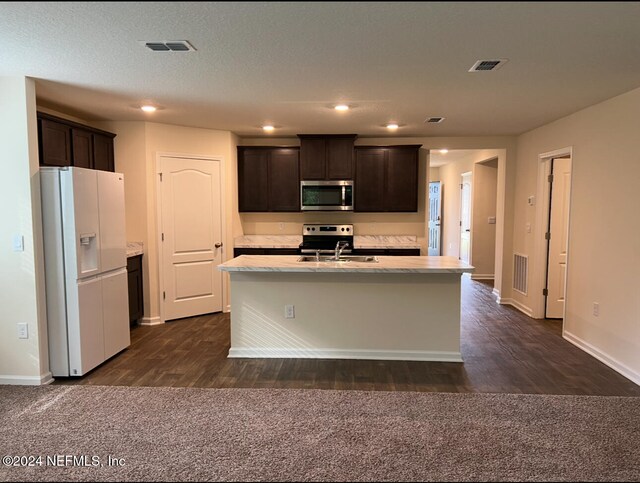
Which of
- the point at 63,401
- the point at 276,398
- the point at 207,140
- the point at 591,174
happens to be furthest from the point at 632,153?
the point at 63,401

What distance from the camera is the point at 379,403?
3021mm

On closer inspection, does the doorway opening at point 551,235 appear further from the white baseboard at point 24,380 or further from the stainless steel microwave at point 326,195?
the white baseboard at point 24,380

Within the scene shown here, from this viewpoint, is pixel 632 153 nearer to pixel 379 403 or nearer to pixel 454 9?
pixel 454 9

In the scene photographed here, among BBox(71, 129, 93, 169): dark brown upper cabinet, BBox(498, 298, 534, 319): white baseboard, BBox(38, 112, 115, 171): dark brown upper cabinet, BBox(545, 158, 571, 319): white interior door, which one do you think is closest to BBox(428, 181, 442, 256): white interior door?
BBox(498, 298, 534, 319): white baseboard

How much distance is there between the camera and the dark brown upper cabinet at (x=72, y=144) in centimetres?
368

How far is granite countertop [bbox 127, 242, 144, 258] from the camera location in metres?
4.88

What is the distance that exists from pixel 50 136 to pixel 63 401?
2299mm

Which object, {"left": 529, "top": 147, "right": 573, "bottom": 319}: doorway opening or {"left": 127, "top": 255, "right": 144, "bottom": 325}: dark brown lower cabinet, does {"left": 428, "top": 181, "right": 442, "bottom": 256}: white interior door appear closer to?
{"left": 529, "top": 147, "right": 573, "bottom": 319}: doorway opening

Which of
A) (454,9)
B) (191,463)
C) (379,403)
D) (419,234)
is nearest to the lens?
(454,9)

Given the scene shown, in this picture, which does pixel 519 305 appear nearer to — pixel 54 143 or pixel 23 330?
pixel 23 330

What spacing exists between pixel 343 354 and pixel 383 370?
453mm

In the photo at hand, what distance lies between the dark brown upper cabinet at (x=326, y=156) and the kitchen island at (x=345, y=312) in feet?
7.31

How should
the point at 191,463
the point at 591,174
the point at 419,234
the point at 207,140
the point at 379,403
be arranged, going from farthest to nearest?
the point at 419,234, the point at 207,140, the point at 591,174, the point at 379,403, the point at 191,463

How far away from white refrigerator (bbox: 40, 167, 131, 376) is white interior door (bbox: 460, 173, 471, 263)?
659 cm
